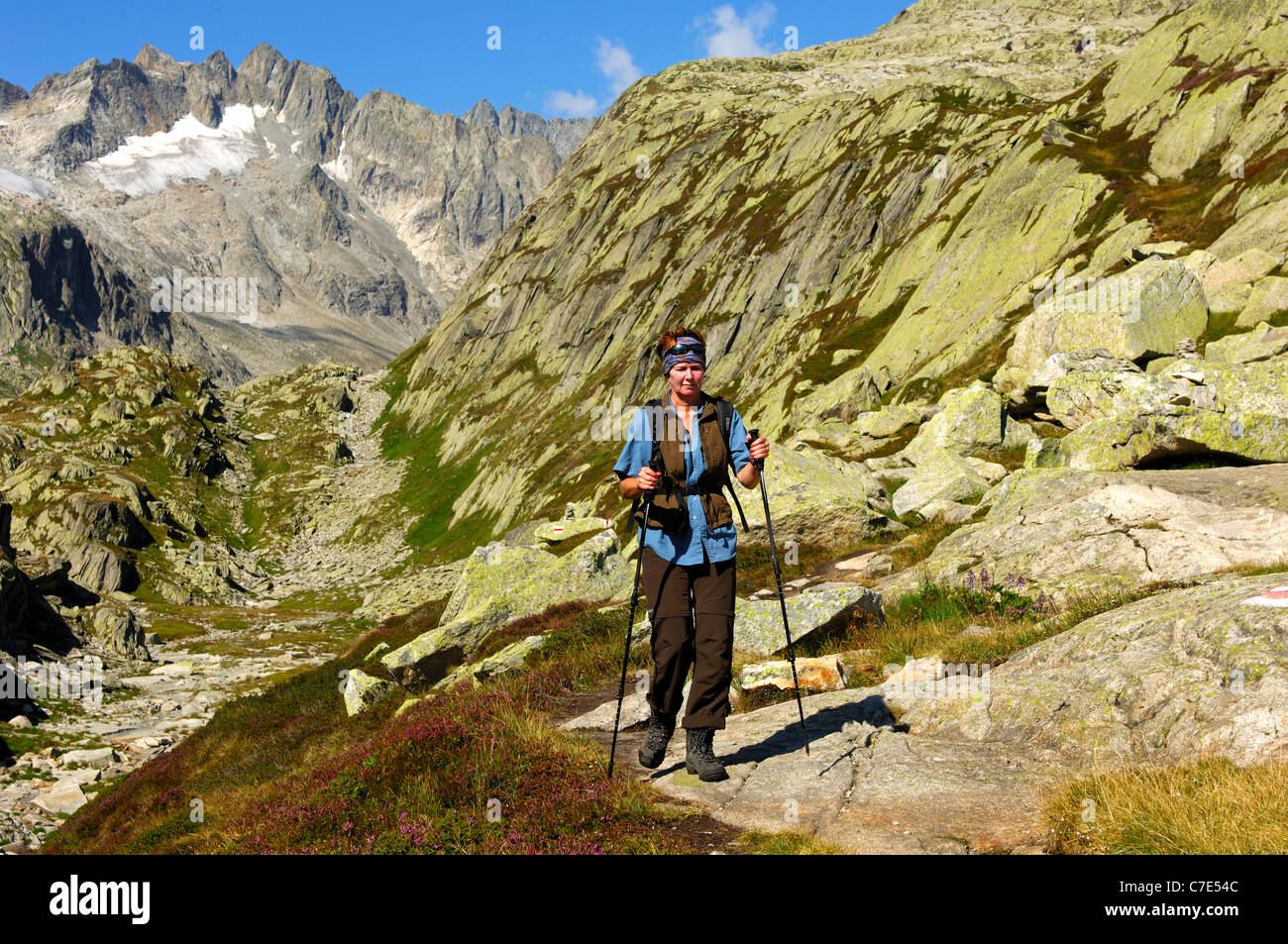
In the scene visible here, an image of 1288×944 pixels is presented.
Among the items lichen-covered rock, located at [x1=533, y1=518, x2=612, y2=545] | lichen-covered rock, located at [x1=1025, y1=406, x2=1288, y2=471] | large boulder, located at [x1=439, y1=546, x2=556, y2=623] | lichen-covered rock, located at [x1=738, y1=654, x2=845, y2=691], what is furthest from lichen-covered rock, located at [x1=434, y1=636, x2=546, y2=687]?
lichen-covered rock, located at [x1=533, y1=518, x2=612, y2=545]

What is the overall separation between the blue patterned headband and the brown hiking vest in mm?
495

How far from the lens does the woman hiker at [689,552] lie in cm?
851

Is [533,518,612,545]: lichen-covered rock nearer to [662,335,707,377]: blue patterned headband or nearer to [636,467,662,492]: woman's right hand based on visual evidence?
[662,335,707,377]: blue patterned headband

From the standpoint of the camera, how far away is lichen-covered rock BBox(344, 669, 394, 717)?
63.8 feet

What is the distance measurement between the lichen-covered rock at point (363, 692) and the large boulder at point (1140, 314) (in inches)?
1085

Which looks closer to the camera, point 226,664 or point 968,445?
point 968,445

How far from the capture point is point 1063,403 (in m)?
24.6

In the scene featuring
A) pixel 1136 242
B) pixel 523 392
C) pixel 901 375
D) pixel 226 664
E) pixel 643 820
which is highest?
pixel 523 392

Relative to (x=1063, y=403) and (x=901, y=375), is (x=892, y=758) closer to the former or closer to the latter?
(x=1063, y=403)

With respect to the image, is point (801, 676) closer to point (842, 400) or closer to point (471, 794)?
point (471, 794)

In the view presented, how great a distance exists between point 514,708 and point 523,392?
13412 centimetres

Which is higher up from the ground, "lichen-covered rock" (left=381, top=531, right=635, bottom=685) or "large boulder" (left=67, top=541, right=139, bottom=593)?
"large boulder" (left=67, top=541, right=139, bottom=593)

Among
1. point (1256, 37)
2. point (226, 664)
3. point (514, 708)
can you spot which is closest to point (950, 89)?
point (1256, 37)

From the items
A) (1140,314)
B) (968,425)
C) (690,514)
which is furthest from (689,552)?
(1140,314)
